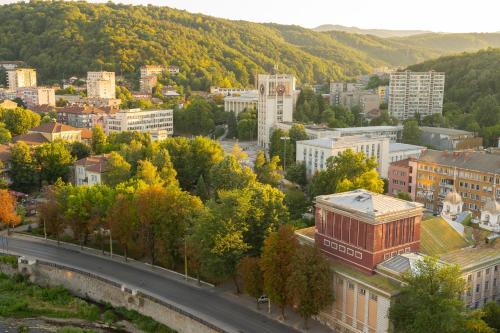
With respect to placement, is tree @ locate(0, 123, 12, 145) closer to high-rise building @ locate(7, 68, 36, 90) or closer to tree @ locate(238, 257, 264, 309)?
tree @ locate(238, 257, 264, 309)

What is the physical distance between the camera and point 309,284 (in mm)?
28562

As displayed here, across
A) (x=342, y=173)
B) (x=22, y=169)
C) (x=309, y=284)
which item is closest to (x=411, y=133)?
(x=342, y=173)

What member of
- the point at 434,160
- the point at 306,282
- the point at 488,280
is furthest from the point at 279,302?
the point at 434,160

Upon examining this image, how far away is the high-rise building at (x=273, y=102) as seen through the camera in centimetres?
9362

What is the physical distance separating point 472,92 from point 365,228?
3748 inches

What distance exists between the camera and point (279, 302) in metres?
29.8

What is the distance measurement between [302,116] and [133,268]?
70.3 meters

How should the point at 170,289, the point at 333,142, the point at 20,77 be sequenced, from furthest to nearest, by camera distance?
1. the point at 20,77
2. the point at 333,142
3. the point at 170,289

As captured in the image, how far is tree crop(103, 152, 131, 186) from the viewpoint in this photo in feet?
174

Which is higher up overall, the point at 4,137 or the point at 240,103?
the point at 240,103

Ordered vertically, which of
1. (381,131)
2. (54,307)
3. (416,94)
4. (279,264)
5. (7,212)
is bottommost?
(54,307)

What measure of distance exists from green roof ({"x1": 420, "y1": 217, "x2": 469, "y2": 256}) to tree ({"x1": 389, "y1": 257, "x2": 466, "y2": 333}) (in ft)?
22.9

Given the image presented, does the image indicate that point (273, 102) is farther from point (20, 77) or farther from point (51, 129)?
point (20, 77)

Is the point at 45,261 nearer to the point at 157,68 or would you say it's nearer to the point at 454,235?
the point at 454,235
